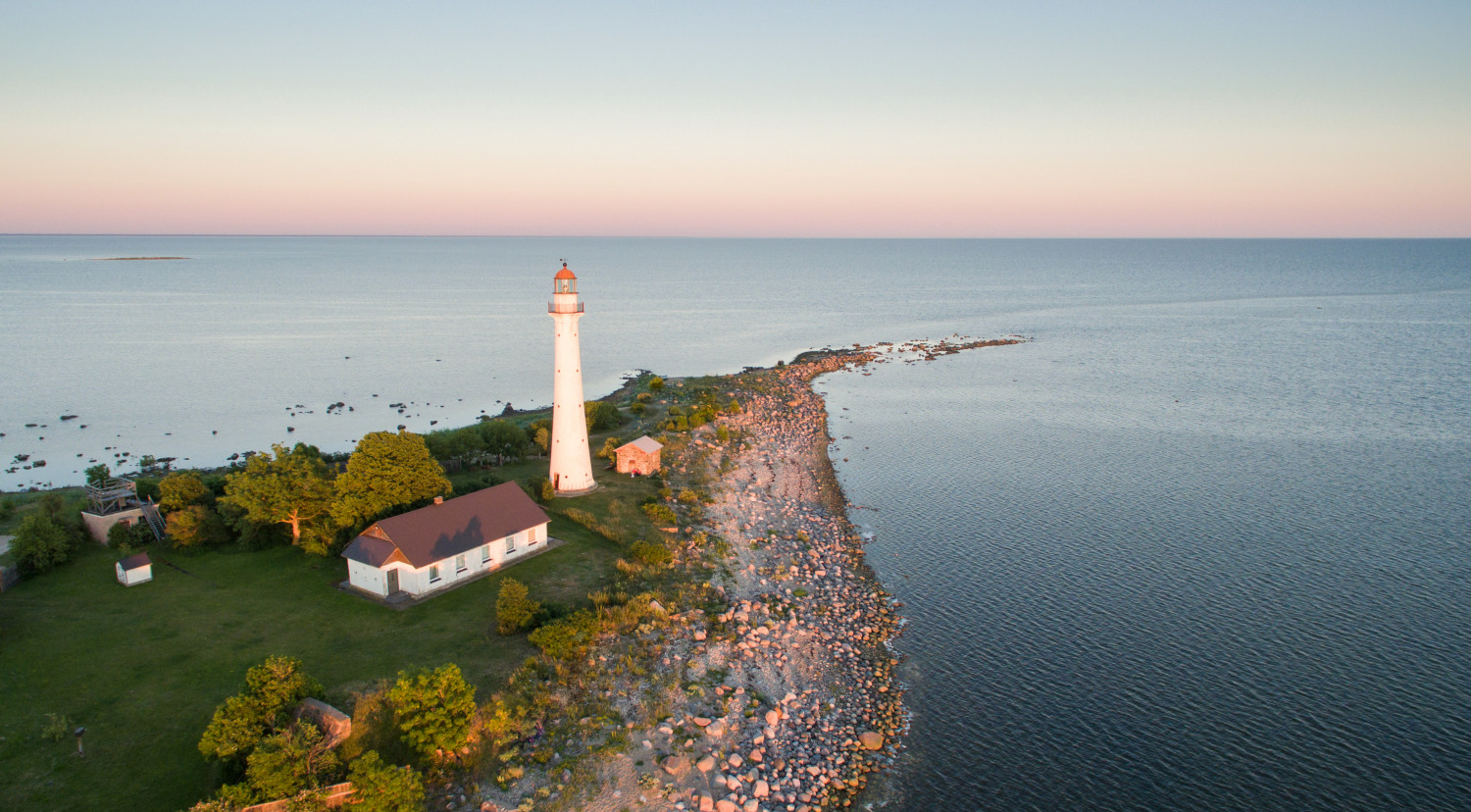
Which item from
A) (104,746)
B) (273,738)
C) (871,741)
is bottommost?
(871,741)

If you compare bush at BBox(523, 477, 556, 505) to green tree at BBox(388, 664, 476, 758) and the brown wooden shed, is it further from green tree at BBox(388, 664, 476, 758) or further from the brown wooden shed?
green tree at BBox(388, 664, 476, 758)

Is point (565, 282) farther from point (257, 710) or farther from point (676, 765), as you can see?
point (676, 765)

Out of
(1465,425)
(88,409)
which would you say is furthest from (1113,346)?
(88,409)

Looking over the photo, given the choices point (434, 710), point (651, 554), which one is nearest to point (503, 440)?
point (651, 554)

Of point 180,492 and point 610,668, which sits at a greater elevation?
point 180,492

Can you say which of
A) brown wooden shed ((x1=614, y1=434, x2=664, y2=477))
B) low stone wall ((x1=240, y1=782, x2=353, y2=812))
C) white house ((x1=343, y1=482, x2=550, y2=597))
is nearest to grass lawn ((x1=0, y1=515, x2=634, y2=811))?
white house ((x1=343, y1=482, x2=550, y2=597))

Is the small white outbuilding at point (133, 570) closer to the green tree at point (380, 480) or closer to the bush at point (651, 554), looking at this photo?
the green tree at point (380, 480)

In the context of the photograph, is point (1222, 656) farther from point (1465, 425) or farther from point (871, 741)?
point (1465, 425)
